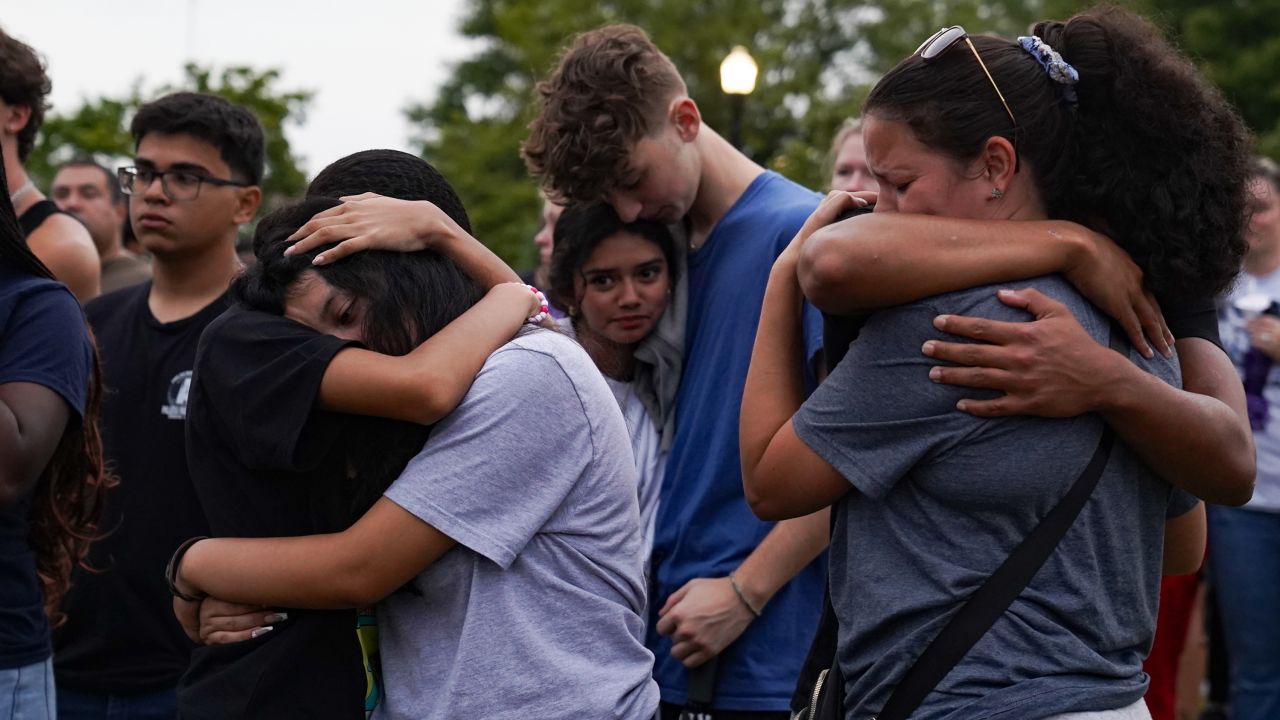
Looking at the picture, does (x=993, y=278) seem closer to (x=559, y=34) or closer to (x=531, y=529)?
(x=531, y=529)

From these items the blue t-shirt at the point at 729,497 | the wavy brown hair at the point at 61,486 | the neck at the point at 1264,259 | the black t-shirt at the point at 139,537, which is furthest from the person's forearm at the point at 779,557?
the neck at the point at 1264,259

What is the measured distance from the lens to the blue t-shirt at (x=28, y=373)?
3.10 meters

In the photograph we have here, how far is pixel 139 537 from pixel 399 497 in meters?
2.24

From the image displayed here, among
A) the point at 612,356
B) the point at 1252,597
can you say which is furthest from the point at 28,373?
the point at 1252,597

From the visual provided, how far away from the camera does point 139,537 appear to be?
429 centimetres

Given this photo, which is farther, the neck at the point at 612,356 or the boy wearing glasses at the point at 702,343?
the neck at the point at 612,356

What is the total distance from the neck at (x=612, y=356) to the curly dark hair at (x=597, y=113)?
0.41m

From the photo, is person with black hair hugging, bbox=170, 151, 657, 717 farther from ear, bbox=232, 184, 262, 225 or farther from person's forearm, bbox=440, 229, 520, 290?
ear, bbox=232, 184, 262, 225

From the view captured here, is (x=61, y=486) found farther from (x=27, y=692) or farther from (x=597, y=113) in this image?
(x=597, y=113)

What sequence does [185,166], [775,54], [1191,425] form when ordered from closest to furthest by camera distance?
[1191,425] < [185,166] < [775,54]

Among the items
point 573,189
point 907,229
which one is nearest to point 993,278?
point 907,229

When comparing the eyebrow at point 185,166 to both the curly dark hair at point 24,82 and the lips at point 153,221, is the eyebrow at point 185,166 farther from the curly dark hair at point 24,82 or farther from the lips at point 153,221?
the curly dark hair at point 24,82

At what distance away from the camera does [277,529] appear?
250cm

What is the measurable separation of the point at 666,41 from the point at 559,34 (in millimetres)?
3083
